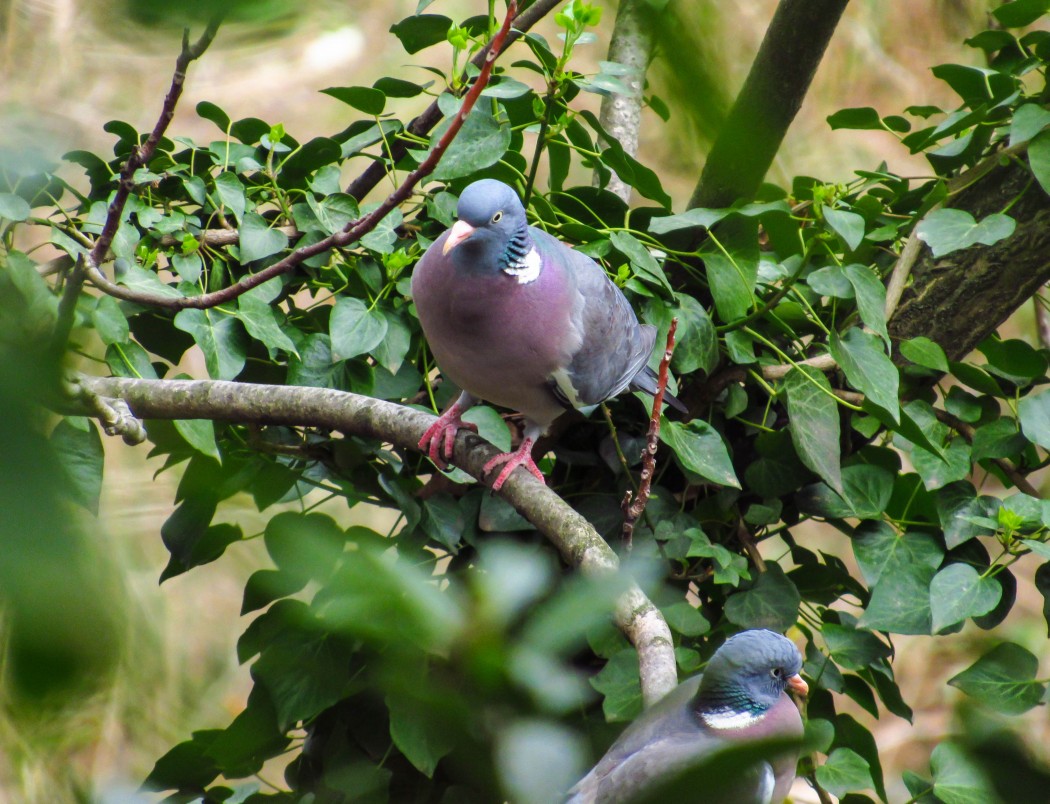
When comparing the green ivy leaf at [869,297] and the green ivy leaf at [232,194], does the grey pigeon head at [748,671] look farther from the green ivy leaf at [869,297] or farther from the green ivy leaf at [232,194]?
the green ivy leaf at [232,194]

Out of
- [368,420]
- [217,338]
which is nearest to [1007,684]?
[368,420]

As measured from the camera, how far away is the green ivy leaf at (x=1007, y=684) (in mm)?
1186

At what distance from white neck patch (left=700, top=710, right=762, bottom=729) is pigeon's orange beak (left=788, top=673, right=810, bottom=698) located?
0.09m

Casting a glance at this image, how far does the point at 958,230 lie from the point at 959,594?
1.66 feet

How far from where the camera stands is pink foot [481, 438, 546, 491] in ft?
4.39

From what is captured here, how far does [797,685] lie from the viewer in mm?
1329

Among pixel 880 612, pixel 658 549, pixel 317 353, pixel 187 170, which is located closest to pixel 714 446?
pixel 658 549

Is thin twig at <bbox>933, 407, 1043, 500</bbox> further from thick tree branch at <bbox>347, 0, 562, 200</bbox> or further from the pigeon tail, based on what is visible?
thick tree branch at <bbox>347, 0, 562, 200</bbox>

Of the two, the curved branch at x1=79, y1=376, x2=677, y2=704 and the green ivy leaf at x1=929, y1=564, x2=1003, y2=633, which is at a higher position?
the curved branch at x1=79, y1=376, x2=677, y2=704

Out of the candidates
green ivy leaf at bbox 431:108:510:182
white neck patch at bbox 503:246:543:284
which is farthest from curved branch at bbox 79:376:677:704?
green ivy leaf at bbox 431:108:510:182

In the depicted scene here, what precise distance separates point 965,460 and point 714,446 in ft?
1.27

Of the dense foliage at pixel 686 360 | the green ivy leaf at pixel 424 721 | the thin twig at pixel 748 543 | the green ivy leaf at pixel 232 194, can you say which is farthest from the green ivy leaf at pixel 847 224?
the green ivy leaf at pixel 424 721

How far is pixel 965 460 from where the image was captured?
1459mm

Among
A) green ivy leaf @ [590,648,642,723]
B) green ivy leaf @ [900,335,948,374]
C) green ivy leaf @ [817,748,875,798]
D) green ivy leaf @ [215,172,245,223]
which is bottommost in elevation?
green ivy leaf @ [817,748,875,798]
